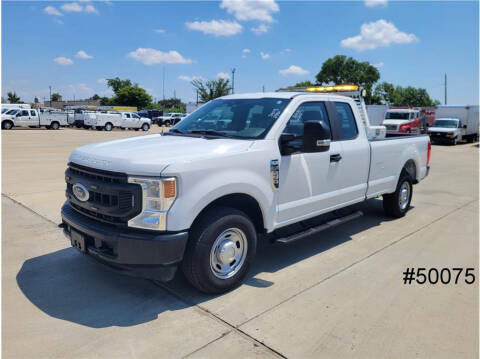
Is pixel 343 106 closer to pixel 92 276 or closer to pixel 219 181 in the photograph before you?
pixel 219 181

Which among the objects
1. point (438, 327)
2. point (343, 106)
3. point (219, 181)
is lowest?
point (438, 327)

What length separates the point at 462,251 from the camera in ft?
16.3

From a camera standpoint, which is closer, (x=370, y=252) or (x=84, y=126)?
(x=370, y=252)

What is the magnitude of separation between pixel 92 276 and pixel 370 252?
321 centimetres

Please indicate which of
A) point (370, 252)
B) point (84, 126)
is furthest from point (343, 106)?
point (84, 126)

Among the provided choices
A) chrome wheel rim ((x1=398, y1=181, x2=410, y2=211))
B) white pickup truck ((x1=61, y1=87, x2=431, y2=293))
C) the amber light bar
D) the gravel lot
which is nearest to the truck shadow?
the gravel lot

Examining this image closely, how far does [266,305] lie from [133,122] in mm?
37974

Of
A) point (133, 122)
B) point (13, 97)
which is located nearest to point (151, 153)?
point (133, 122)

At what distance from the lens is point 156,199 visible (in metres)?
3.11

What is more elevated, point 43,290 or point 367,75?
point 367,75

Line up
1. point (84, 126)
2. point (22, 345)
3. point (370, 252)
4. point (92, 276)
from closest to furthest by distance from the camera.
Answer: point (22, 345) → point (92, 276) → point (370, 252) → point (84, 126)

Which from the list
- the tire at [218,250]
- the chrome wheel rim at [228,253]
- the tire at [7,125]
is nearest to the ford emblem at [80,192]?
the tire at [218,250]

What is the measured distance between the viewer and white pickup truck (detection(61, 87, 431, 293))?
10.4 ft

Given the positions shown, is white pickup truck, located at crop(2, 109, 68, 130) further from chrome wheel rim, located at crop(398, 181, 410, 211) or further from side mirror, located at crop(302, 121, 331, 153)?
side mirror, located at crop(302, 121, 331, 153)
